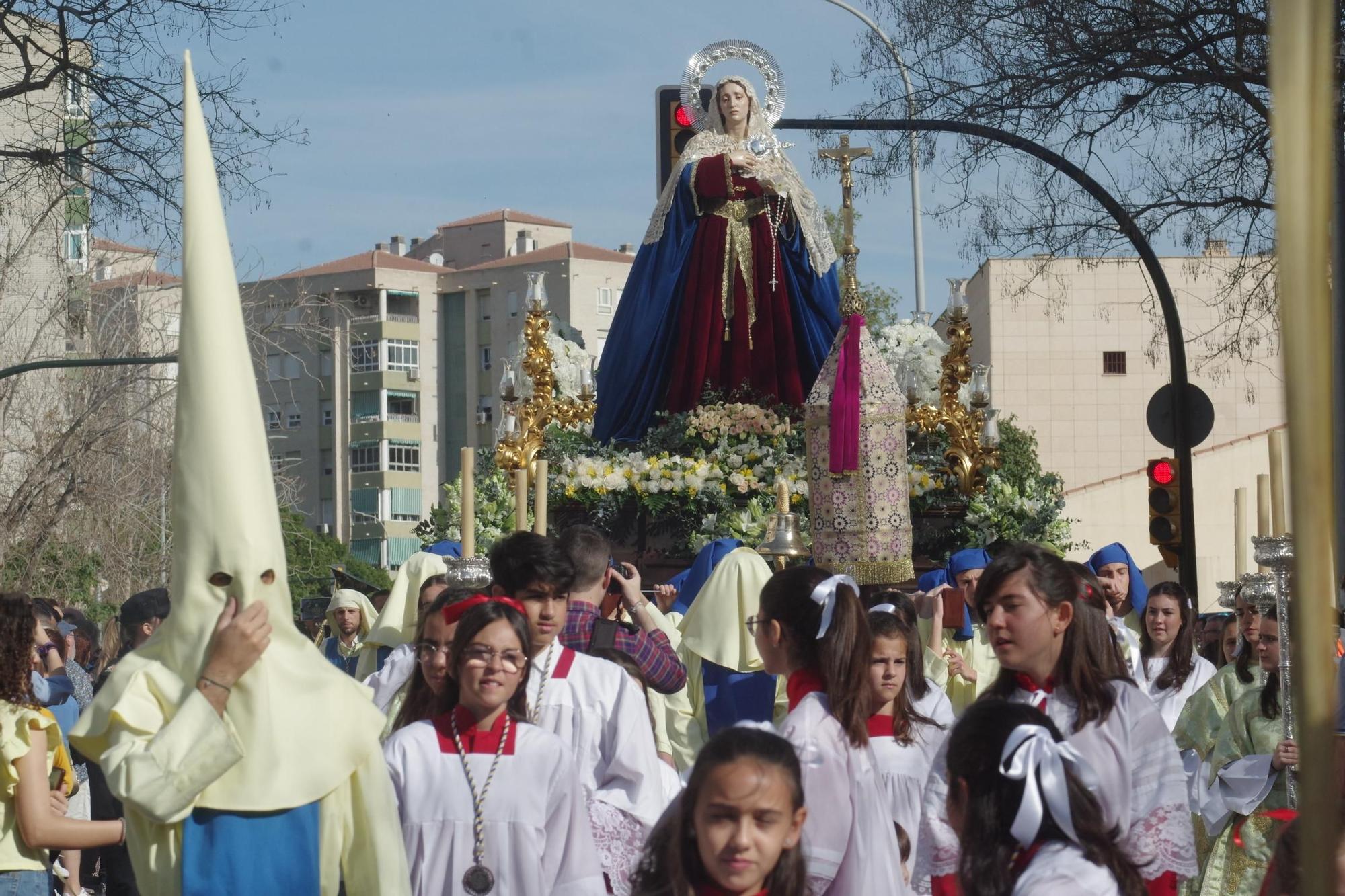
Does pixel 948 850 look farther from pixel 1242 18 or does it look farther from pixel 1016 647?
pixel 1242 18

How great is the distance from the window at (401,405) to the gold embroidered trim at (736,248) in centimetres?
6435

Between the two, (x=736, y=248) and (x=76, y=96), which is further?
(x=736, y=248)

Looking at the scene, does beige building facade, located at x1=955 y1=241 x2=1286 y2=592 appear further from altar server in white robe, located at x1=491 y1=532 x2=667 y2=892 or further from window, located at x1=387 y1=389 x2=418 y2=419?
window, located at x1=387 y1=389 x2=418 y2=419

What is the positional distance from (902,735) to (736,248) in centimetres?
894

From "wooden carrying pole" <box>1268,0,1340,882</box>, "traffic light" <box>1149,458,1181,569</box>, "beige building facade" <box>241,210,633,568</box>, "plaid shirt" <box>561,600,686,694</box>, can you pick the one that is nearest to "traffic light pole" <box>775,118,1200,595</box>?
"traffic light" <box>1149,458,1181,569</box>

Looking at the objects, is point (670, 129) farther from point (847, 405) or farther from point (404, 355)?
point (404, 355)

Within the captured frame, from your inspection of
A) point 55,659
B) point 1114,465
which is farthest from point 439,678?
point 1114,465

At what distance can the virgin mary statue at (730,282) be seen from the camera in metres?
14.2

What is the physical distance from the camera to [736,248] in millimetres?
14344

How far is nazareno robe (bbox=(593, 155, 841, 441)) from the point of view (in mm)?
14242

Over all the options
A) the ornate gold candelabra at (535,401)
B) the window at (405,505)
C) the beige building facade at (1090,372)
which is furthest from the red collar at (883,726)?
the window at (405,505)

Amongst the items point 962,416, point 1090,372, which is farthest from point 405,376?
point 962,416

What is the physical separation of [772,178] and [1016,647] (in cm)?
991

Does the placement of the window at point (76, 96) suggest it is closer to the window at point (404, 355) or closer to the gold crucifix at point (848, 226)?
the gold crucifix at point (848, 226)
